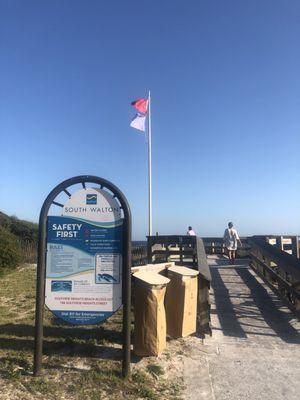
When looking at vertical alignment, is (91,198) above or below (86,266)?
above

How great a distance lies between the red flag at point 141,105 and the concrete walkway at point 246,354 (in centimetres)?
1406

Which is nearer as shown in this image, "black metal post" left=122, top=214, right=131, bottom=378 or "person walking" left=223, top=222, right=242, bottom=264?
"black metal post" left=122, top=214, right=131, bottom=378

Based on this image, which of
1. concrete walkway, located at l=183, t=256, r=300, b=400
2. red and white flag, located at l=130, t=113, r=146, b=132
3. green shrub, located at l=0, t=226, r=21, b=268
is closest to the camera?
concrete walkway, located at l=183, t=256, r=300, b=400

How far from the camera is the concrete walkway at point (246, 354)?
492 cm

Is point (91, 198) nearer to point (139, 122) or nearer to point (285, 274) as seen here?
point (285, 274)

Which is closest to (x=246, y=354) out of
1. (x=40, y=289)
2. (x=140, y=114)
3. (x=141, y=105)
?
(x=40, y=289)

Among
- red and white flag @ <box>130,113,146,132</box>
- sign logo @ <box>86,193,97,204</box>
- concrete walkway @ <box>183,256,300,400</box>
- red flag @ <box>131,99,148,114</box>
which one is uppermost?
red flag @ <box>131,99,148,114</box>

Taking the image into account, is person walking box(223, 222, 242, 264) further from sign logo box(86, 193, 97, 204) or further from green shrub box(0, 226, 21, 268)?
sign logo box(86, 193, 97, 204)

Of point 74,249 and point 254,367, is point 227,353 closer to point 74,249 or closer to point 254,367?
point 254,367

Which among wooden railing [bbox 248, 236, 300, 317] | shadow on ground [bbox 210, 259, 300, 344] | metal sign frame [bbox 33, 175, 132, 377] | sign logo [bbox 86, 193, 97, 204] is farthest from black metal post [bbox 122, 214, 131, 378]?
wooden railing [bbox 248, 236, 300, 317]

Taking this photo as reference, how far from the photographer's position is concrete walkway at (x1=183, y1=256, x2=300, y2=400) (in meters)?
4.92

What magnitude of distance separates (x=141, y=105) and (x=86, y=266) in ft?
58.9

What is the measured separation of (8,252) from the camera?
1584 centimetres

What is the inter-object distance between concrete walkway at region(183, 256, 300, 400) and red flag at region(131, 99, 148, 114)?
14058 mm
